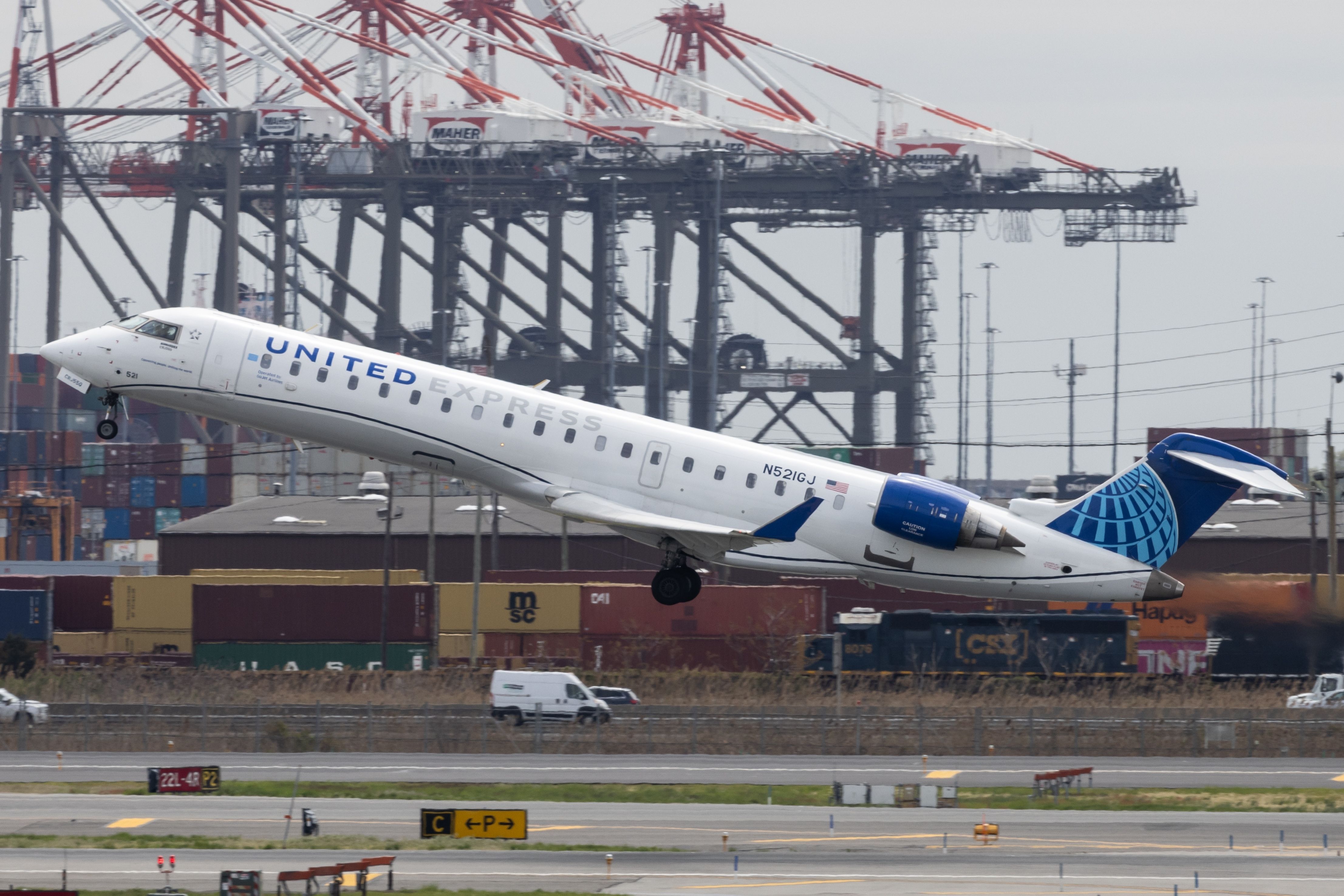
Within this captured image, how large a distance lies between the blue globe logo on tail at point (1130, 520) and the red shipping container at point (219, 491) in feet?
325

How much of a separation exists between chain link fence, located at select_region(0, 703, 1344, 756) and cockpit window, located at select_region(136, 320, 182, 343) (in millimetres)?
18664

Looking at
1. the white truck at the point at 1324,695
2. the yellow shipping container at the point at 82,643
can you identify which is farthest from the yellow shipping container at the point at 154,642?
the white truck at the point at 1324,695

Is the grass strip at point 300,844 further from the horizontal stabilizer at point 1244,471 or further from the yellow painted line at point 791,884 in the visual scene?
the horizontal stabilizer at point 1244,471

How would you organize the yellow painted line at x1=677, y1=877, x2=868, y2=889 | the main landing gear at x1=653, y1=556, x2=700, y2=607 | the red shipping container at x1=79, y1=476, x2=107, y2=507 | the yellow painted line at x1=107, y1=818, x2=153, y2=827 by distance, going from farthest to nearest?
the red shipping container at x1=79, y1=476, x2=107, y2=507
the yellow painted line at x1=107, y1=818, x2=153, y2=827
the main landing gear at x1=653, y1=556, x2=700, y2=607
the yellow painted line at x1=677, y1=877, x2=868, y2=889

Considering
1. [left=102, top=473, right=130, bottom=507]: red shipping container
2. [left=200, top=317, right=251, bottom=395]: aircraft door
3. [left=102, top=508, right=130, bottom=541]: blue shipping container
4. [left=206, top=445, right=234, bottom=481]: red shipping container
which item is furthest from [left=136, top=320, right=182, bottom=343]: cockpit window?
[left=102, top=508, right=130, bottom=541]: blue shipping container

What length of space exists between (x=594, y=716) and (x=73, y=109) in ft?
301

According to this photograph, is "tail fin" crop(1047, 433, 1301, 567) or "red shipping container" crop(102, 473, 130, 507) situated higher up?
"red shipping container" crop(102, 473, 130, 507)

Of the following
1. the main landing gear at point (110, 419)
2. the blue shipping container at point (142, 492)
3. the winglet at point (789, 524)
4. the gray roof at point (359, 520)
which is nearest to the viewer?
the winglet at point (789, 524)

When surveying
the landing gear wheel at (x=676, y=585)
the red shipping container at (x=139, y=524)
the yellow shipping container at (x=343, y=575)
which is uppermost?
the red shipping container at (x=139, y=524)

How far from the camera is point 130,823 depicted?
38750mm

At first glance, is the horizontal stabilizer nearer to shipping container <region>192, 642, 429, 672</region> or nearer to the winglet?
the winglet

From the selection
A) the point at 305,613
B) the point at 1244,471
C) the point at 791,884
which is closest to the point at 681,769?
the point at 791,884

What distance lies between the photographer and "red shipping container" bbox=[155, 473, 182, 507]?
128m

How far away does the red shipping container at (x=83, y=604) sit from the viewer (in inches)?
2906
